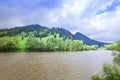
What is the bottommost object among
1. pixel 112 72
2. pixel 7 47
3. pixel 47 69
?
pixel 47 69

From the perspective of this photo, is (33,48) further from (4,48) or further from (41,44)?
(4,48)

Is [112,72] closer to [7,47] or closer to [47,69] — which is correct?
[47,69]

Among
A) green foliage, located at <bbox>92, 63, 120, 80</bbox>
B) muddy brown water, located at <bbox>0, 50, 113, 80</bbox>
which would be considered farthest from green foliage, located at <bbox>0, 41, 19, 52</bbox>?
green foliage, located at <bbox>92, 63, 120, 80</bbox>

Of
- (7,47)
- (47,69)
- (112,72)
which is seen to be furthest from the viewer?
(7,47)

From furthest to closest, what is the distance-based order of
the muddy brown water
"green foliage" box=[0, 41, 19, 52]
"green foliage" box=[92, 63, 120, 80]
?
1. "green foliage" box=[0, 41, 19, 52]
2. the muddy brown water
3. "green foliage" box=[92, 63, 120, 80]

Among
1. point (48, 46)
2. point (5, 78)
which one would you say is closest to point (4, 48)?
point (48, 46)

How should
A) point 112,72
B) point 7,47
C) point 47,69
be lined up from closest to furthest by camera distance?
point 112,72 → point 47,69 → point 7,47

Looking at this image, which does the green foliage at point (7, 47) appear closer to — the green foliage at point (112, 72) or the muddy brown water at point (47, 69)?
the muddy brown water at point (47, 69)

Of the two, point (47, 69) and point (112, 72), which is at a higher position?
point (112, 72)

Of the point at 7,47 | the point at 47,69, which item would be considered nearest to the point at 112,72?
the point at 47,69

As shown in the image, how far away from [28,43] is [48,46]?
20.1 metres

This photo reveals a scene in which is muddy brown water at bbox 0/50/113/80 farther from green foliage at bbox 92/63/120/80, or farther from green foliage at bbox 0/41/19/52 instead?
green foliage at bbox 0/41/19/52

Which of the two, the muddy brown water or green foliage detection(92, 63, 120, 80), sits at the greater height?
green foliage detection(92, 63, 120, 80)

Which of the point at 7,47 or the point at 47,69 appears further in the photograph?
the point at 7,47
